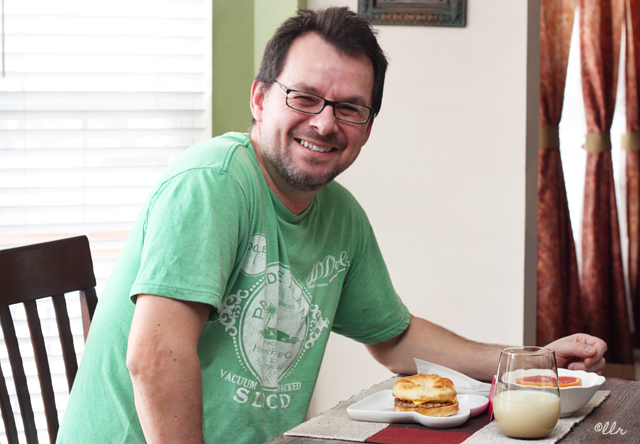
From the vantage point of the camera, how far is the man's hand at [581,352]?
1.28 m

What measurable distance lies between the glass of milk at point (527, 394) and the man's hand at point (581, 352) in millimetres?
416

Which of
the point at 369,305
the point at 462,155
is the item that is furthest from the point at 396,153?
the point at 369,305

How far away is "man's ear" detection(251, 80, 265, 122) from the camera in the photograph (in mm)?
1301

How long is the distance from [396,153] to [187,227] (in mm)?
1182

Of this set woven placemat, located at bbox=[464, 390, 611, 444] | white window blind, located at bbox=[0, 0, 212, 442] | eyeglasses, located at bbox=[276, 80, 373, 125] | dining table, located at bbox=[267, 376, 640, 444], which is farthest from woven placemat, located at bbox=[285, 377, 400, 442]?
white window blind, located at bbox=[0, 0, 212, 442]

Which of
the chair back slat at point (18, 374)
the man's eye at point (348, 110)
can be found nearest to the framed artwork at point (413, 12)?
the man's eye at point (348, 110)

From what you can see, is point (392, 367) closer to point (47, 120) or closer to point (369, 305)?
point (369, 305)

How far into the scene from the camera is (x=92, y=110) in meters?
2.10

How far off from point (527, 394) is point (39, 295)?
0.89m

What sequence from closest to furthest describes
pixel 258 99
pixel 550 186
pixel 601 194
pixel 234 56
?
pixel 258 99 → pixel 234 56 → pixel 550 186 → pixel 601 194

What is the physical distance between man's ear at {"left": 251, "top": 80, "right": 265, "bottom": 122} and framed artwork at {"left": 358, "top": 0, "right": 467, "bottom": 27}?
0.84 metres

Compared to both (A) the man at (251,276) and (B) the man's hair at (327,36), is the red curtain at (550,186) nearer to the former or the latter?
(A) the man at (251,276)

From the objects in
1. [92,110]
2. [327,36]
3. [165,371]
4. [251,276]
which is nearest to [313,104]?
[327,36]

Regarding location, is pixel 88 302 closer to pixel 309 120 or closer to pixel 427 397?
pixel 309 120
